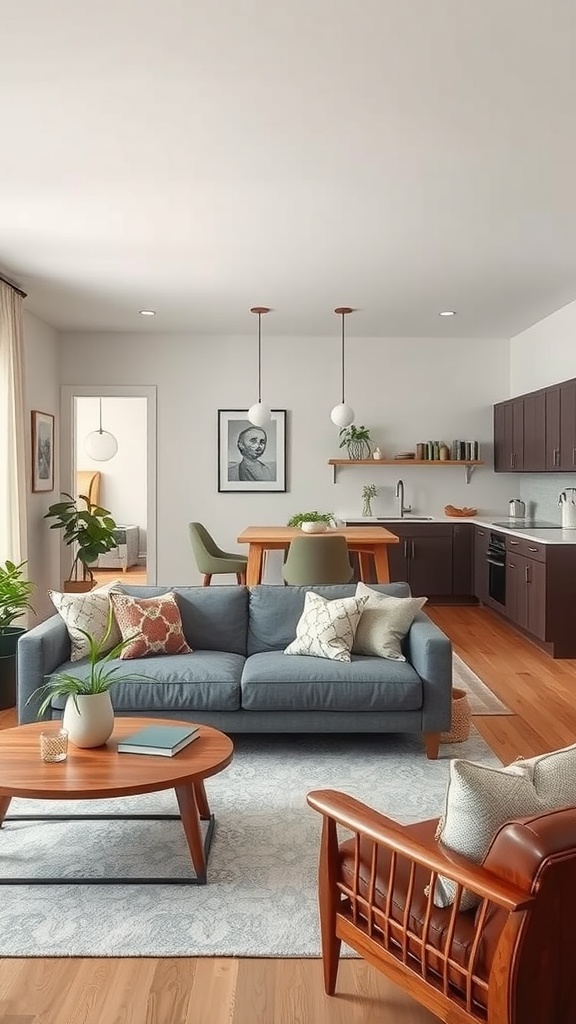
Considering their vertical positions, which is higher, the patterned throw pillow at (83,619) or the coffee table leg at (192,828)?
the patterned throw pillow at (83,619)

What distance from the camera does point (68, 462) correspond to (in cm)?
817

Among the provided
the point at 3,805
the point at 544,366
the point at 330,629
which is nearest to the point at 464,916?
the point at 3,805

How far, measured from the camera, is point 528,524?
24.4 ft

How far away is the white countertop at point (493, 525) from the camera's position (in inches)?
237

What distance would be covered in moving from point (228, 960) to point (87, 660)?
1963mm

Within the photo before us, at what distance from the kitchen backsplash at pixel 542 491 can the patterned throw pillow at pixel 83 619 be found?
4356mm

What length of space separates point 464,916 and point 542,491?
20.9 ft

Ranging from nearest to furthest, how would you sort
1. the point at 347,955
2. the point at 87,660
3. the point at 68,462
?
the point at 347,955 < the point at 87,660 < the point at 68,462

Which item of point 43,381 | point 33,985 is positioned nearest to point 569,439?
point 43,381

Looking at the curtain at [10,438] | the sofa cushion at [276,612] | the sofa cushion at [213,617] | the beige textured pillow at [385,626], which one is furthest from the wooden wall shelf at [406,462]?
the beige textured pillow at [385,626]

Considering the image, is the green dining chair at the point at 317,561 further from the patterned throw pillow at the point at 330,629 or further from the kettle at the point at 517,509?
the kettle at the point at 517,509

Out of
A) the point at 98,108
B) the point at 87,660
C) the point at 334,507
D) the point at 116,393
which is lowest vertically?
the point at 87,660

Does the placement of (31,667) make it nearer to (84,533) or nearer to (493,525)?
(84,533)

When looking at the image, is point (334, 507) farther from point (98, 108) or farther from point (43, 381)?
point (98, 108)
